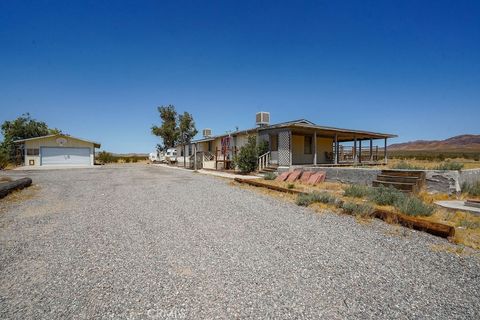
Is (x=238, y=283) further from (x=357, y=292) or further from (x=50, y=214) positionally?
(x=50, y=214)

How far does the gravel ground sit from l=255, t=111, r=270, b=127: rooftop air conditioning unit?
13073 millimetres

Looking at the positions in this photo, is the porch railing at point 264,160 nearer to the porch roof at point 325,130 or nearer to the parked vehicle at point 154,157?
the porch roof at point 325,130

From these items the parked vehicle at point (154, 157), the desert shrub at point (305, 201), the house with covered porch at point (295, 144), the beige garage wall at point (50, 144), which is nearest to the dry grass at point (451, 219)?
the desert shrub at point (305, 201)

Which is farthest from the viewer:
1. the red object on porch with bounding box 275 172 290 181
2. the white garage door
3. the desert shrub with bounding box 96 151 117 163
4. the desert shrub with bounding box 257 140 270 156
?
the desert shrub with bounding box 96 151 117 163

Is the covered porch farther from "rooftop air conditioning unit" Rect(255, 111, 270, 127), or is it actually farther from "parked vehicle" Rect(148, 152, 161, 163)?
"parked vehicle" Rect(148, 152, 161, 163)

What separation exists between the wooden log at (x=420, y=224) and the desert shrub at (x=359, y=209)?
14 centimetres

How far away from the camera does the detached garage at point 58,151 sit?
2700 cm

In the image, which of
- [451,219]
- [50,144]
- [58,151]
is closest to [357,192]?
[451,219]

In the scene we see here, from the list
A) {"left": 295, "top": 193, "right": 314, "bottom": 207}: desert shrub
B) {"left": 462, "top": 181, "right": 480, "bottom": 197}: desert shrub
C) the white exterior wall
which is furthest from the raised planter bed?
the white exterior wall

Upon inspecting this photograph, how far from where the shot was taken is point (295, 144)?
19156 millimetres

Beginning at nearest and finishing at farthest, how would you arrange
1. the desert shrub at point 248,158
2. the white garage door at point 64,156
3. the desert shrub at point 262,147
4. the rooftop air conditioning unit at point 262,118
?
the desert shrub at point 248,158, the desert shrub at point 262,147, the rooftop air conditioning unit at point 262,118, the white garage door at point 64,156

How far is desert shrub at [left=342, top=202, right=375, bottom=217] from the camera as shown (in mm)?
5801

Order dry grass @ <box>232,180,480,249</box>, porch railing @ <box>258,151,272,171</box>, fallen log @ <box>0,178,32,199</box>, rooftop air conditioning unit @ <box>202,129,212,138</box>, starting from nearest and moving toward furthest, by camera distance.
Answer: dry grass @ <box>232,180,480,249</box> < fallen log @ <box>0,178,32,199</box> < porch railing @ <box>258,151,272,171</box> < rooftop air conditioning unit @ <box>202,129,212,138</box>

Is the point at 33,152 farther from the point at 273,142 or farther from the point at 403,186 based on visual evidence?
the point at 403,186
